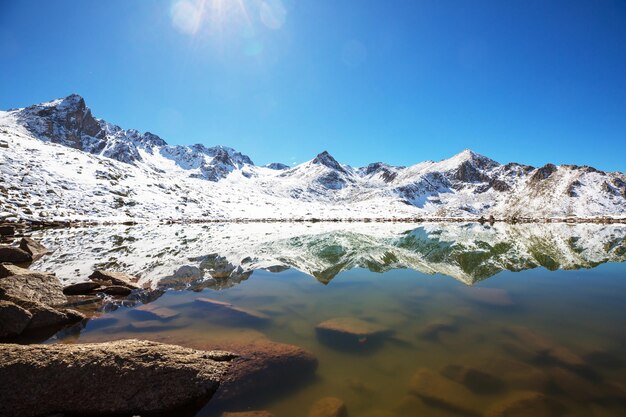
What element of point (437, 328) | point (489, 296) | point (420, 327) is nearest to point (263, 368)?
point (420, 327)

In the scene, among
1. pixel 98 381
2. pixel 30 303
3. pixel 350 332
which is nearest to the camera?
pixel 98 381

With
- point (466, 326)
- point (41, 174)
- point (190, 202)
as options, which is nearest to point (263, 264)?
point (466, 326)

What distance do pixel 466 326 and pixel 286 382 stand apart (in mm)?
7595

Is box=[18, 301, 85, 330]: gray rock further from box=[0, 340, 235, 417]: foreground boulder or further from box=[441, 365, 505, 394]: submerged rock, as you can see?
box=[441, 365, 505, 394]: submerged rock

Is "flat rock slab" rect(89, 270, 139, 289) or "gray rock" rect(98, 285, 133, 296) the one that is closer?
"gray rock" rect(98, 285, 133, 296)

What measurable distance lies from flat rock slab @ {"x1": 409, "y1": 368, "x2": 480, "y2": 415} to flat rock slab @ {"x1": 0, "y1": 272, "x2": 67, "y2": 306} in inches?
587

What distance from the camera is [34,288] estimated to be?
1524cm

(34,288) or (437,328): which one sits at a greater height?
(437,328)

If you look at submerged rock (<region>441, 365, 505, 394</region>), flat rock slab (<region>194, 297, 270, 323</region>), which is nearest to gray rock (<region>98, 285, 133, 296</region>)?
flat rock slab (<region>194, 297, 270, 323</region>)

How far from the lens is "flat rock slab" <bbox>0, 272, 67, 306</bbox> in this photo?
531 inches

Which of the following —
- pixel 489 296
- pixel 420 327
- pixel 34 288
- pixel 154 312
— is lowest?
pixel 34 288

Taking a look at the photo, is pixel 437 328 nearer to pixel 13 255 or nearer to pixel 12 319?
pixel 12 319

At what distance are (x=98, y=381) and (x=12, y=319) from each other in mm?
6725

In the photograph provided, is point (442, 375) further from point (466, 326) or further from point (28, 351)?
point (28, 351)
